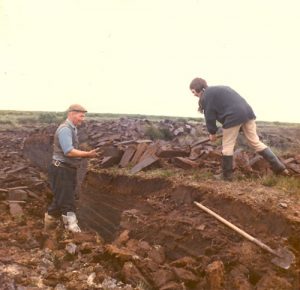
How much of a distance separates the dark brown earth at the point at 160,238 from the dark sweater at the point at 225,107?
40.8 inches

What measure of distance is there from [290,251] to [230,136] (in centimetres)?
268

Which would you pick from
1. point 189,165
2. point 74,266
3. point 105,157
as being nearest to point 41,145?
point 105,157

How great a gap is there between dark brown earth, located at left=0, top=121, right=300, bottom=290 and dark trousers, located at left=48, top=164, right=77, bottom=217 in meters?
0.30

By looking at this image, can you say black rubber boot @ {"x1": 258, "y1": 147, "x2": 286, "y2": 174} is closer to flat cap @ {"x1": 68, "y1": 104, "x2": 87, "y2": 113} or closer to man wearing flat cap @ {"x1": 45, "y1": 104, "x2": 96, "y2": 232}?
man wearing flat cap @ {"x1": 45, "y1": 104, "x2": 96, "y2": 232}

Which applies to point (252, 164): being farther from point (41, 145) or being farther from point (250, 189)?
point (41, 145)

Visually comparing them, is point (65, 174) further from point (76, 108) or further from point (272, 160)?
point (272, 160)

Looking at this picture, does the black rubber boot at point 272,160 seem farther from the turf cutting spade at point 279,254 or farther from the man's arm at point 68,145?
the man's arm at point 68,145

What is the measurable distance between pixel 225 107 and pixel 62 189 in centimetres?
302

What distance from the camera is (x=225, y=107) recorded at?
656cm

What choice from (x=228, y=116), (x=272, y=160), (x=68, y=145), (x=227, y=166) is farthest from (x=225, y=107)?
(x=68, y=145)

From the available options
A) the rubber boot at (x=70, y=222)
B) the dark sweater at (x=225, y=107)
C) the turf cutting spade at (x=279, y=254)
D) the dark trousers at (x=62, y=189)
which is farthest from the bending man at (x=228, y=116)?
the rubber boot at (x=70, y=222)

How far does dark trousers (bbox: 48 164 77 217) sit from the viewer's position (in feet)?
20.0

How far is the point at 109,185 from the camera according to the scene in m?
8.80

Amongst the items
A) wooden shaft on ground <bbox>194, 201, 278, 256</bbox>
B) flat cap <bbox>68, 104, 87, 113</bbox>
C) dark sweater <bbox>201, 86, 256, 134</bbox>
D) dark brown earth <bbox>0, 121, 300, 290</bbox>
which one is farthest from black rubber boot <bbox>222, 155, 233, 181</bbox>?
flat cap <bbox>68, 104, 87, 113</bbox>
